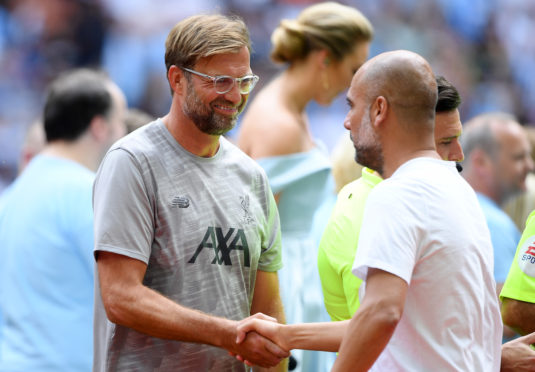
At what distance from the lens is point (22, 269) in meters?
3.59

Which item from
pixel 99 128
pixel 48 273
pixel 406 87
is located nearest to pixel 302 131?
pixel 99 128

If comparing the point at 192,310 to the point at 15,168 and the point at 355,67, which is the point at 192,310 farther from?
the point at 15,168

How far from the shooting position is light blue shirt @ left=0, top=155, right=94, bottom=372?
11.7ft

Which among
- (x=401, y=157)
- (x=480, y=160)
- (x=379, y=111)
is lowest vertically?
(x=480, y=160)

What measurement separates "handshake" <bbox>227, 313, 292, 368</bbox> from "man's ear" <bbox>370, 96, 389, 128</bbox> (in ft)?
2.50

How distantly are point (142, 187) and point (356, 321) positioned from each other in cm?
81

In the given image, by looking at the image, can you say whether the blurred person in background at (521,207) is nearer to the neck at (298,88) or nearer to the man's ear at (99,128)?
the neck at (298,88)

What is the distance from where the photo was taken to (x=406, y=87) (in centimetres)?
237

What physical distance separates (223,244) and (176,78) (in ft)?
1.91

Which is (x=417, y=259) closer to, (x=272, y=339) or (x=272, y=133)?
(x=272, y=339)

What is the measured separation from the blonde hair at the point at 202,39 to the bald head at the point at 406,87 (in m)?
0.54

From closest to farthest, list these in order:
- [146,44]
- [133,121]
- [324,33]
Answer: [324,33]
[133,121]
[146,44]

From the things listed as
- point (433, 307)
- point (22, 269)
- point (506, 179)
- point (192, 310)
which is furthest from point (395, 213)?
point (506, 179)

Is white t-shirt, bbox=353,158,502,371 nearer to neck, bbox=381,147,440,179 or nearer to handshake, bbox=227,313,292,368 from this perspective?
neck, bbox=381,147,440,179
